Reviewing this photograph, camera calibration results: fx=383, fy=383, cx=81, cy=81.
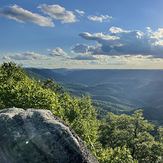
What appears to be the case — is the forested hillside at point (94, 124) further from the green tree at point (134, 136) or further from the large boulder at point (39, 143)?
the large boulder at point (39, 143)

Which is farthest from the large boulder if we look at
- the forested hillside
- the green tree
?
the green tree

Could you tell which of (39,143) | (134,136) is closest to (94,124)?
(134,136)

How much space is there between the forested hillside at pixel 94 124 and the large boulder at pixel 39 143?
31.9 metres

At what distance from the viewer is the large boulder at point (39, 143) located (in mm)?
23047

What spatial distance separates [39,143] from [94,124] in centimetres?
9276

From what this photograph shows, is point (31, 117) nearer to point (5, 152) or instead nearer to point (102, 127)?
point (5, 152)

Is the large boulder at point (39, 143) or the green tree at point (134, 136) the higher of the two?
the large boulder at point (39, 143)

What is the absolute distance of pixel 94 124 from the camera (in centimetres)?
11544

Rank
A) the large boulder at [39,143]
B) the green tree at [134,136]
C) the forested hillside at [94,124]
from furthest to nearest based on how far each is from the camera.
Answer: the green tree at [134,136] < the forested hillside at [94,124] < the large boulder at [39,143]

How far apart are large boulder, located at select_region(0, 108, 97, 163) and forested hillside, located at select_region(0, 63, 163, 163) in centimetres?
3192

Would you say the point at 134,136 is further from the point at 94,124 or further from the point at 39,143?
the point at 39,143

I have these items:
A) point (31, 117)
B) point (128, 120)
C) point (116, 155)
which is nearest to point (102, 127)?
point (128, 120)

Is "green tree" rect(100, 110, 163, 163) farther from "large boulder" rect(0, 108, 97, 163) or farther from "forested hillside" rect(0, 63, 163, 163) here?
"large boulder" rect(0, 108, 97, 163)

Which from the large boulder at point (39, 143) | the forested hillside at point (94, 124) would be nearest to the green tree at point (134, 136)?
the forested hillside at point (94, 124)
